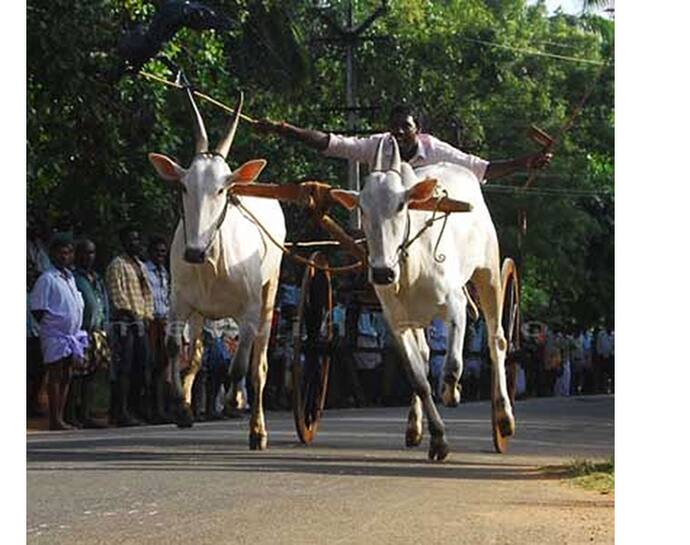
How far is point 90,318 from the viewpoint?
10.4 meters

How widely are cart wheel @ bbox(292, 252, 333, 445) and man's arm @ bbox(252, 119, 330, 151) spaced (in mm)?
1666

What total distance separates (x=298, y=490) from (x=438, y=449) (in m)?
1.73

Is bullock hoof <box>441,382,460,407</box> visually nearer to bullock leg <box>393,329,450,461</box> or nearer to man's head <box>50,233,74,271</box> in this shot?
bullock leg <box>393,329,450,461</box>

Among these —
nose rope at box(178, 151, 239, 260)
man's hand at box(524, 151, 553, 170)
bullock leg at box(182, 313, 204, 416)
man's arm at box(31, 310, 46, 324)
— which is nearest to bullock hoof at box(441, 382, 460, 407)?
man's hand at box(524, 151, 553, 170)

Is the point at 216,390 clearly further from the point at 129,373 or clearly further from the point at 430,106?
the point at 430,106

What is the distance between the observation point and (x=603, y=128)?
9250 millimetres

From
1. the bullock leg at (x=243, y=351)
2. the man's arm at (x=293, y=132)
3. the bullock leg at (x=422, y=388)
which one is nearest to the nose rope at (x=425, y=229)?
the bullock leg at (x=422, y=388)

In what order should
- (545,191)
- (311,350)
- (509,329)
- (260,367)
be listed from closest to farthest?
(545,191), (260,367), (509,329), (311,350)

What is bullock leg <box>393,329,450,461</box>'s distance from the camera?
390 inches

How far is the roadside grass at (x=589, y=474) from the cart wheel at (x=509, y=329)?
73 cm

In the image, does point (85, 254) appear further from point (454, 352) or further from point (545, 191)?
point (545, 191)

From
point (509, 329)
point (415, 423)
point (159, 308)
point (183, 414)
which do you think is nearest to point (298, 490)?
point (183, 414)

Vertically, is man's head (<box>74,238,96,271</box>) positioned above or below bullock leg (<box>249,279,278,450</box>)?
above
